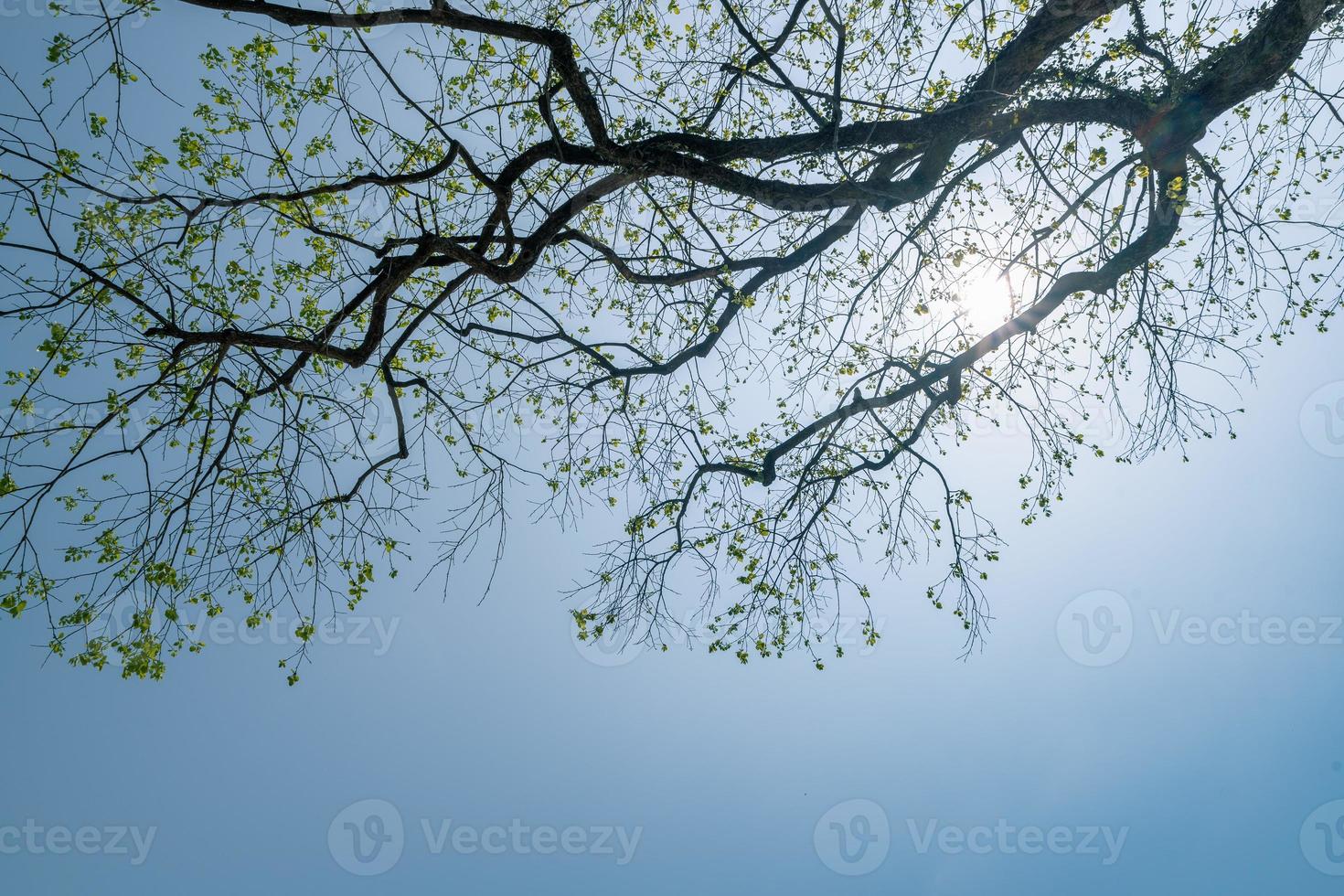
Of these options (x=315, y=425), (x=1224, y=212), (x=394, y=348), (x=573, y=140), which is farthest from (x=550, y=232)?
(x=1224, y=212)

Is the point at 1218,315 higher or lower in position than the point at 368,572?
higher

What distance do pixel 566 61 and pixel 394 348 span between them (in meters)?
2.90

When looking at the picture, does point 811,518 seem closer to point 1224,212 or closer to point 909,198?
point 909,198

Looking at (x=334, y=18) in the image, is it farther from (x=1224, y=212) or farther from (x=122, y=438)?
(x=1224, y=212)

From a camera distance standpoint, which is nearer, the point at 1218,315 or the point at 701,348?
the point at 1218,315

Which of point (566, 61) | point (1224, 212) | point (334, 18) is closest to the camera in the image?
point (334, 18)

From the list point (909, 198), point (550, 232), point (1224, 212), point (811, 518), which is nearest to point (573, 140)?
point (550, 232)

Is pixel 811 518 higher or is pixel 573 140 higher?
pixel 573 140

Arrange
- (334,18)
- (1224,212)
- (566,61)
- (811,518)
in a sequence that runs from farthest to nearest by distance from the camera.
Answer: (811,518) < (1224,212) < (566,61) < (334,18)

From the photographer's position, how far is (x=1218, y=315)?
21.6 ft

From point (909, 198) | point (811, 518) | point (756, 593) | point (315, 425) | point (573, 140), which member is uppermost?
point (573, 140)

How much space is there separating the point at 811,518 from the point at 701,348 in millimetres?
2005

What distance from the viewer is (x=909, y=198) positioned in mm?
5859

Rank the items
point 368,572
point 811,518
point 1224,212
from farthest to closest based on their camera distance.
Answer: point 811,518 < point 1224,212 < point 368,572
